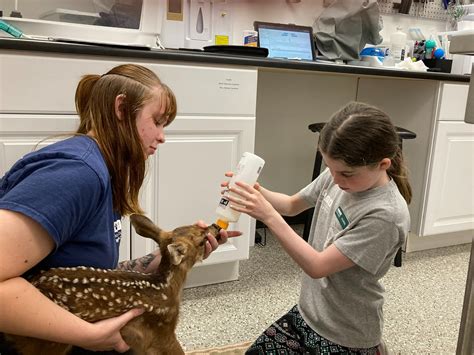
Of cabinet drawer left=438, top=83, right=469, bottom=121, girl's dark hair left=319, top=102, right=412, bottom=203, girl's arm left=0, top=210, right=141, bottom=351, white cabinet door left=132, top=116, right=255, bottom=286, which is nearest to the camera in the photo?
girl's arm left=0, top=210, right=141, bottom=351

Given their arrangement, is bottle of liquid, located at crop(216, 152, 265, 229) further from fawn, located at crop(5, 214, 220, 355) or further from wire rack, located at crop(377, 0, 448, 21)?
wire rack, located at crop(377, 0, 448, 21)

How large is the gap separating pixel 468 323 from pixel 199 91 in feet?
3.79

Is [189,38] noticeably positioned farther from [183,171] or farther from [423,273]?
[423,273]

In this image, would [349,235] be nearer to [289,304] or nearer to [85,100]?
[85,100]

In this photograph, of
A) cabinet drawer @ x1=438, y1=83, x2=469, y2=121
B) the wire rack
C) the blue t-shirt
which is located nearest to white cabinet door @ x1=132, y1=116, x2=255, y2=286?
the blue t-shirt

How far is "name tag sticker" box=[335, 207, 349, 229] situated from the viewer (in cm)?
114

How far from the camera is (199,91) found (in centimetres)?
161

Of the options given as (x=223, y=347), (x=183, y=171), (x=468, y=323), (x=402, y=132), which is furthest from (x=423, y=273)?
(x=468, y=323)

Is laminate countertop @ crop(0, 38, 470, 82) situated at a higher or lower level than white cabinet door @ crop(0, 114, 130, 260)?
higher

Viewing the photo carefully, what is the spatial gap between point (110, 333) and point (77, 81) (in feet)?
3.01

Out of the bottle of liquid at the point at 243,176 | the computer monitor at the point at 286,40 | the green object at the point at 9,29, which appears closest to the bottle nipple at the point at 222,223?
the bottle of liquid at the point at 243,176

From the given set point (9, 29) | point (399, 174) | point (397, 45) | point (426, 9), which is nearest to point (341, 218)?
point (399, 174)

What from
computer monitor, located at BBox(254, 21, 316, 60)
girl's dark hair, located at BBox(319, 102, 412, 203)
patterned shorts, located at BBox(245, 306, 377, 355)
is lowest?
patterned shorts, located at BBox(245, 306, 377, 355)

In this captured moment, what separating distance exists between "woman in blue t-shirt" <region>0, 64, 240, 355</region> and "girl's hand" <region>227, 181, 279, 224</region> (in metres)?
0.11
